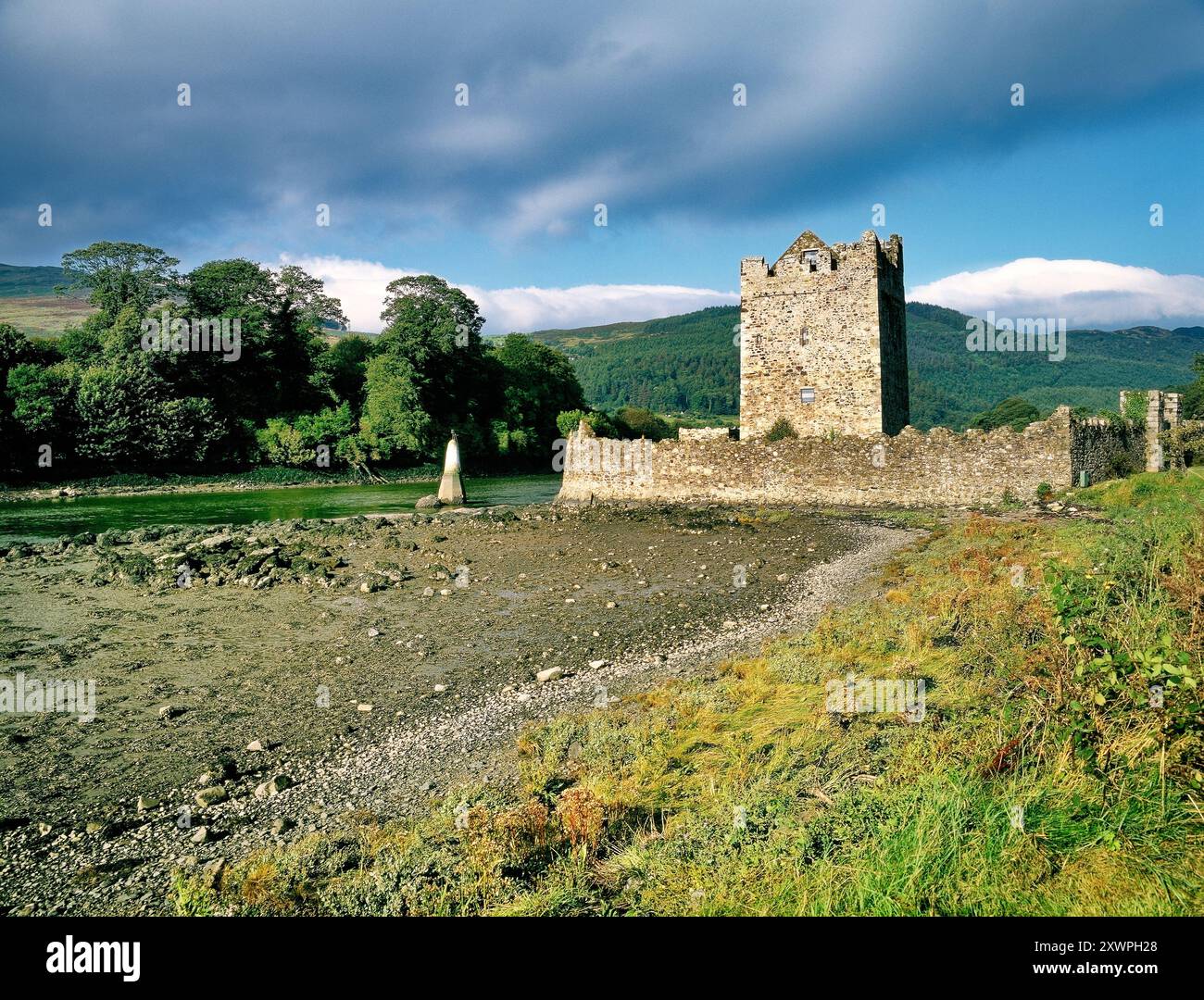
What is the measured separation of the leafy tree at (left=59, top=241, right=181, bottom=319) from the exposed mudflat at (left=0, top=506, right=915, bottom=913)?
4291cm

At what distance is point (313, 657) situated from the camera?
11.2 metres

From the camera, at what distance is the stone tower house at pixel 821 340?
3244 centimetres

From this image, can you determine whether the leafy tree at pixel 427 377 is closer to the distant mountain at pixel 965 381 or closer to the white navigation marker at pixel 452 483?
the white navigation marker at pixel 452 483

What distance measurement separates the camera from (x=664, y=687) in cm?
890

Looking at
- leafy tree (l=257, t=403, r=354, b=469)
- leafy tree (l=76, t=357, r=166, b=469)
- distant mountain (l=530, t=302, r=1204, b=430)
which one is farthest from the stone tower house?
distant mountain (l=530, t=302, r=1204, b=430)

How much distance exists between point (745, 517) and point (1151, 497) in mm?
11046

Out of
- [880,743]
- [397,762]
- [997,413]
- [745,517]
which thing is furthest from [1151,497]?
[997,413]

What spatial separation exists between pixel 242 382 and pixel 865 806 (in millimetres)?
64374

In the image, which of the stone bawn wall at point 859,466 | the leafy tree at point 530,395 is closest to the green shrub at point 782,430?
the stone bawn wall at point 859,466

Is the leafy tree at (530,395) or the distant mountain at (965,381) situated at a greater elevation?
the distant mountain at (965,381)

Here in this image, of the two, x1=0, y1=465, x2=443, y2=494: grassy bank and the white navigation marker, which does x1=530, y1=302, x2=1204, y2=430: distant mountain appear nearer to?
x1=0, y1=465, x2=443, y2=494: grassy bank

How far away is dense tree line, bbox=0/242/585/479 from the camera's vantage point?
49.3m

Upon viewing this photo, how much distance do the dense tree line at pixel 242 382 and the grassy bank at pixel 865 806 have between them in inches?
2062

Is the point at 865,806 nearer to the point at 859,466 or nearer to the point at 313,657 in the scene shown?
the point at 313,657
